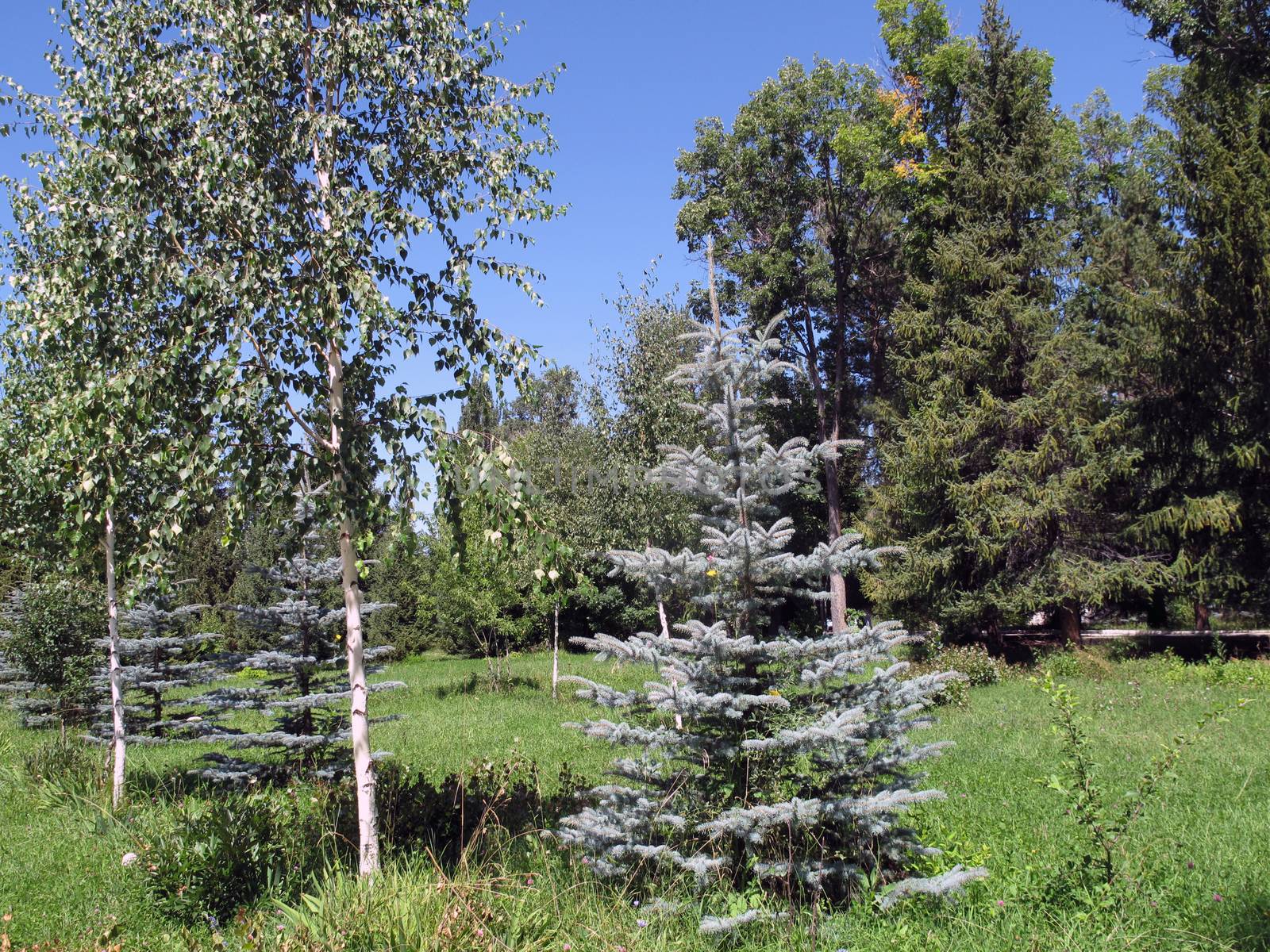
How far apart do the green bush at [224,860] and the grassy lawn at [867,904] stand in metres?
0.14

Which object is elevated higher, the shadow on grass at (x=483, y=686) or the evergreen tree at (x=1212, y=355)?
the evergreen tree at (x=1212, y=355)

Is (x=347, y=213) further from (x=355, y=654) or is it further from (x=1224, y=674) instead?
(x=1224, y=674)

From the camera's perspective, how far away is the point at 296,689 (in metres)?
8.70

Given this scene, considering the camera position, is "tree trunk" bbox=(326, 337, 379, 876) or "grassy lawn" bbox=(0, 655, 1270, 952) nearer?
"grassy lawn" bbox=(0, 655, 1270, 952)

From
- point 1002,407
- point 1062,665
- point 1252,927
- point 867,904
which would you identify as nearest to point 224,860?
point 867,904

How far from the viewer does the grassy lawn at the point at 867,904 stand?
12.8 ft

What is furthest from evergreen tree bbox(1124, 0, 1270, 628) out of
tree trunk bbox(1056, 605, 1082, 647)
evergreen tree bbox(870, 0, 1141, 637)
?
tree trunk bbox(1056, 605, 1082, 647)

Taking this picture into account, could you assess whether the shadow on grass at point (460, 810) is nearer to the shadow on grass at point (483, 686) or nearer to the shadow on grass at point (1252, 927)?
the shadow on grass at point (1252, 927)

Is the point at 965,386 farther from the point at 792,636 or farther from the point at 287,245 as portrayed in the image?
the point at 287,245

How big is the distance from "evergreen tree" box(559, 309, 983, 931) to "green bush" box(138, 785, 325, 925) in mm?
1946

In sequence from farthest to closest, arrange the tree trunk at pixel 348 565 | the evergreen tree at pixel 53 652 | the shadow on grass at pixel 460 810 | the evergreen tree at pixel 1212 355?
the evergreen tree at pixel 1212 355, the evergreen tree at pixel 53 652, the shadow on grass at pixel 460 810, the tree trunk at pixel 348 565

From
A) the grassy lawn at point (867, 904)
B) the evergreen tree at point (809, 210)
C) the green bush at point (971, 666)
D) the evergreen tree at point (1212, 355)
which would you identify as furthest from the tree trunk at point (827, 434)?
the grassy lawn at point (867, 904)

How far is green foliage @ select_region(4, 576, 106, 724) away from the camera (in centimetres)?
1338

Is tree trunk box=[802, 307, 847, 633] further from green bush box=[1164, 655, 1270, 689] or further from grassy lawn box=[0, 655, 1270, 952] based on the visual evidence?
grassy lawn box=[0, 655, 1270, 952]
